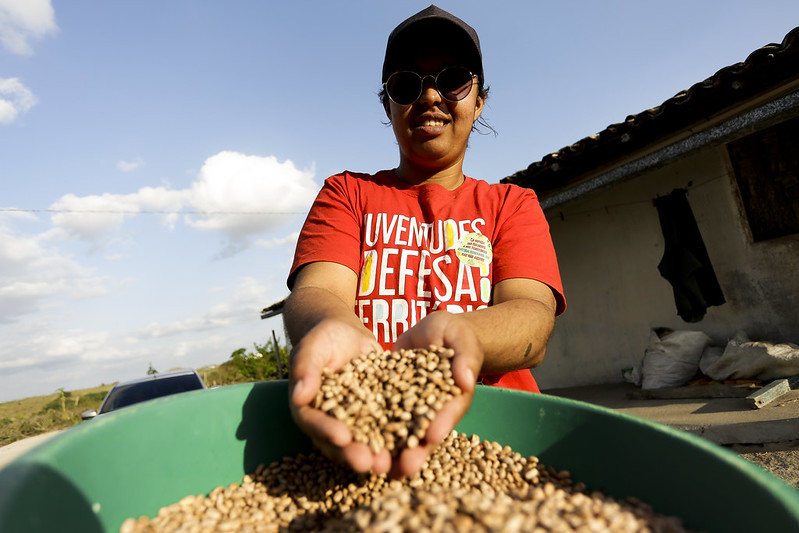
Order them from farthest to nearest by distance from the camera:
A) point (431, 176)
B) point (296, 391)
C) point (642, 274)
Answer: point (642, 274) → point (431, 176) → point (296, 391)

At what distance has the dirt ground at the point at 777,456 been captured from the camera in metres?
3.40

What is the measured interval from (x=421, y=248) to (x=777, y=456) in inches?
147

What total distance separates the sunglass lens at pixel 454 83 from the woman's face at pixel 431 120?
2 cm

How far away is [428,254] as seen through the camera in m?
1.84

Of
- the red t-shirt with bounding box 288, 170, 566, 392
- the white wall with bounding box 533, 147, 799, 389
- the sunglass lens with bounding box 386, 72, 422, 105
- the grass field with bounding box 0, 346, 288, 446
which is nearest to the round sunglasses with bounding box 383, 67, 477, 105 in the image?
the sunglass lens with bounding box 386, 72, 422, 105

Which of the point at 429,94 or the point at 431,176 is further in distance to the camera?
the point at 431,176

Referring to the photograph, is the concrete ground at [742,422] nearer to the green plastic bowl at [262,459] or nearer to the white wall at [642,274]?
the white wall at [642,274]

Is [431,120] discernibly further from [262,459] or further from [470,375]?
[262,459]

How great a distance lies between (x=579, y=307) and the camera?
735cm

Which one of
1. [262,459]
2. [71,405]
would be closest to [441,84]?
[262,459]

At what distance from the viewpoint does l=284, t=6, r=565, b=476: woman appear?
1.34 m

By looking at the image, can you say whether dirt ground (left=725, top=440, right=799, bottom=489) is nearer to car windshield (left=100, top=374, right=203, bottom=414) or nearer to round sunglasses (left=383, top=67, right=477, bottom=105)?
round sunglasses (left=383, top=67, right=477, bottom=105)

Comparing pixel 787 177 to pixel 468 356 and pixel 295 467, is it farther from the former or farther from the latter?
pixel 295 467

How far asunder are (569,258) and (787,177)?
9.72ft
